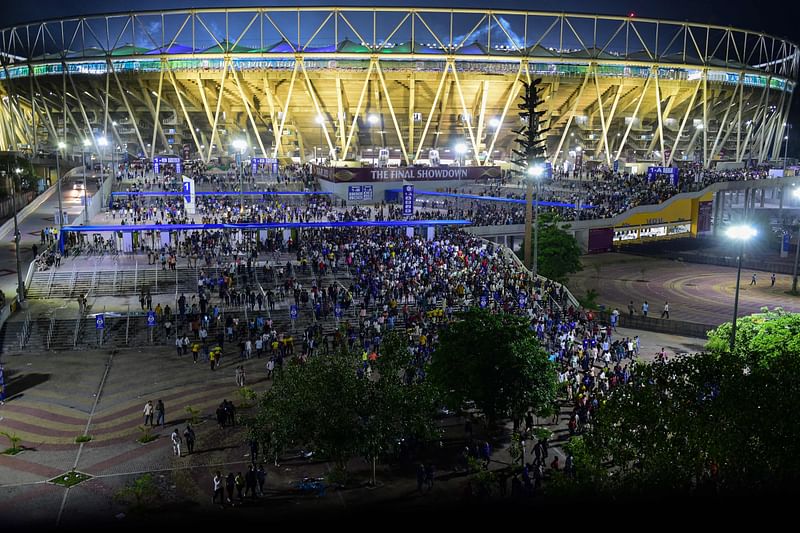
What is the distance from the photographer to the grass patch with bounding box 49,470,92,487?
17766mm

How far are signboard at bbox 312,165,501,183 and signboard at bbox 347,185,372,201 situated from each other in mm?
2206

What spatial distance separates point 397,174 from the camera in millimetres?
60312

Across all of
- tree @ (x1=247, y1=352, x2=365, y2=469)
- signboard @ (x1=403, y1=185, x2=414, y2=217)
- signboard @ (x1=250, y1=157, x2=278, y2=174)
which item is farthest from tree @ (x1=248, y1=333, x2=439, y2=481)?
signboard @ (x1=250, y1=157, x2=278, y2=174)

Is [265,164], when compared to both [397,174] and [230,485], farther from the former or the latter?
[230,485]

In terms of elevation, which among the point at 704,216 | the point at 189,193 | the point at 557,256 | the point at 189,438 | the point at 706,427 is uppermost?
the point at 189,193

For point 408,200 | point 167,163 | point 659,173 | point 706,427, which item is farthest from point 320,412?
point 659,173

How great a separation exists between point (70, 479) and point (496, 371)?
11268mm

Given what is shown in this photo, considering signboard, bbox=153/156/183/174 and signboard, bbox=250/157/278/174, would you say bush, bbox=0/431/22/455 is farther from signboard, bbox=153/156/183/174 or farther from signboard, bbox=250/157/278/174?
signboard, bbox=250/157/278/174

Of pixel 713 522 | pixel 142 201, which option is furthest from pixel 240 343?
pixel 142 201

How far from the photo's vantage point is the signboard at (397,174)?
59281mm

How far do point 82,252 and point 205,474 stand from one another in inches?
993

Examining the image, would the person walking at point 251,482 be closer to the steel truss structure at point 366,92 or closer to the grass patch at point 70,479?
the grass patch at point 70,479

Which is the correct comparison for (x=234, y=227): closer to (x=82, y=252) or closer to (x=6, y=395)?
(x=82, y=252)

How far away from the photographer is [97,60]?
80.2 metres
